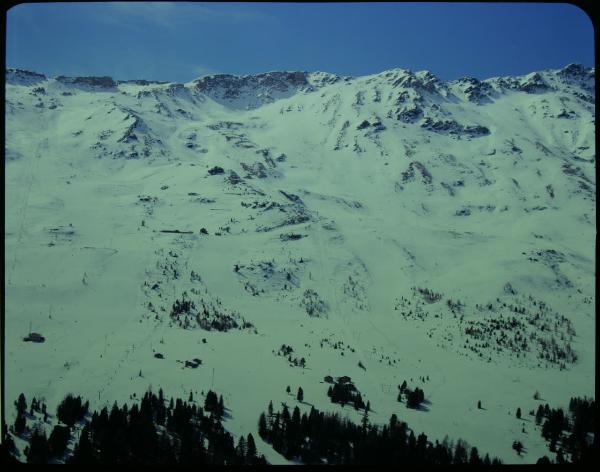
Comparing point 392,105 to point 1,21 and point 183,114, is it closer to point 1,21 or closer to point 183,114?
point 183,114

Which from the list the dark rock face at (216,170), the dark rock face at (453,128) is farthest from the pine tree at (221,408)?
the dark rock face at (453,128)

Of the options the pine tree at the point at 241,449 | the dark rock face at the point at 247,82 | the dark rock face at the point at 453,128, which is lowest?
the pine tree at the point at 241,449

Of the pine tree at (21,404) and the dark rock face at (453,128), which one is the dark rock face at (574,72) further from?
the pine tree at (21,404)

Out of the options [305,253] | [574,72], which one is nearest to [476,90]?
[574,72]

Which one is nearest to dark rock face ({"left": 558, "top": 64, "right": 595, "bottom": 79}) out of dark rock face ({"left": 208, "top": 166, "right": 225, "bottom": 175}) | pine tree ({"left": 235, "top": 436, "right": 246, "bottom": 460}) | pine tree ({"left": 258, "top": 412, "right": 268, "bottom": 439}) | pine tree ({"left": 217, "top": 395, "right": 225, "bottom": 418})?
dark rock face ({"left": 208, "top": 166, "right": 225, "bottom": 175})

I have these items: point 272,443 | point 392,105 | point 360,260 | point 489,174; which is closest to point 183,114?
point 392,105
